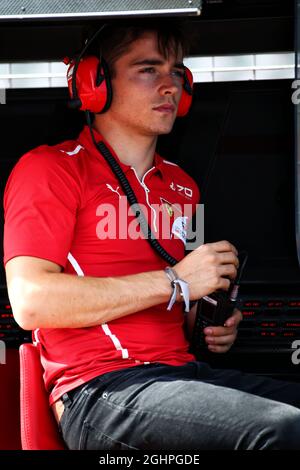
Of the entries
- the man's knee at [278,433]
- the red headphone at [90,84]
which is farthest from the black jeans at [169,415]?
the red headphone at [90,84]

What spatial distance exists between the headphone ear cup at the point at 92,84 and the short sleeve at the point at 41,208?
0.24 metres

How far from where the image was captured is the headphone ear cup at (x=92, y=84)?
3.08 metres

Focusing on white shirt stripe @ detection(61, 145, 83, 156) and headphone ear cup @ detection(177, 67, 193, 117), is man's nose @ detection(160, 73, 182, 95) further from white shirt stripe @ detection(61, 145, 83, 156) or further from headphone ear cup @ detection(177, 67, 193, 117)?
white shirt stripe @ detection(61, 145, 83, 156)

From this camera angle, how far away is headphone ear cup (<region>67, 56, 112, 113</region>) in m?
3.08

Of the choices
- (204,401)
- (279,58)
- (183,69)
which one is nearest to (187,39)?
(183,69)

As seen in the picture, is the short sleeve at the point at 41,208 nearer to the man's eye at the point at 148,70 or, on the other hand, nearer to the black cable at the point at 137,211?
the black cable at the point at 137,211

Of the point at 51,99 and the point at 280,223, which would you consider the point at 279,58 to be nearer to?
the point at 280,223

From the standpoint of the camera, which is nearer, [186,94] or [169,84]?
[169,84]

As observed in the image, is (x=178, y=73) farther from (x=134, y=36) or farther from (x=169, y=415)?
(x=169, y=415)

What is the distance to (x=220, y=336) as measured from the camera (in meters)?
3.15

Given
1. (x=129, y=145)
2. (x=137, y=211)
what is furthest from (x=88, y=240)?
(x=129, y=145)

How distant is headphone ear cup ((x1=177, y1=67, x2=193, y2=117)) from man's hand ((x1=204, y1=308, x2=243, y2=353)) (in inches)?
28.3

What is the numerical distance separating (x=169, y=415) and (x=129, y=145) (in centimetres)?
102
